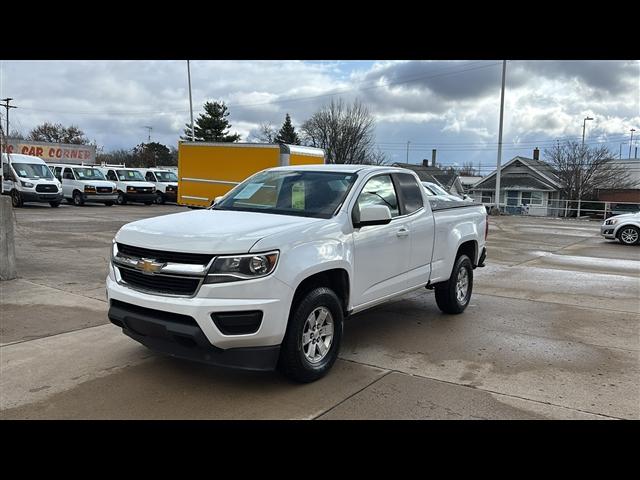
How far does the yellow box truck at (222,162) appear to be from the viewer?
675 inches

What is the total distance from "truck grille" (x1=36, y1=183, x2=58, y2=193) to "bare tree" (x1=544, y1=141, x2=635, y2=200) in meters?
43.8

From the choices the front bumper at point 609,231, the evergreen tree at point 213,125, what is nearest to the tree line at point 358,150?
the evergreen tree at point 213,125

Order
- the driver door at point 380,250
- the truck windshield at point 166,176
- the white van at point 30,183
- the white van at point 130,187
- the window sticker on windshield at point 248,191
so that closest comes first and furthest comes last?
1. the driver door at point 380,250
2. the window sticker on windshield at point 248,191
3. the white van at point 30,183
4. the white van at point 130,187
5. the truck windshield at point 166,176

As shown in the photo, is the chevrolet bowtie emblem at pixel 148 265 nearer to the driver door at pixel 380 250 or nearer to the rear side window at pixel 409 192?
the driver door at pixel 380 250

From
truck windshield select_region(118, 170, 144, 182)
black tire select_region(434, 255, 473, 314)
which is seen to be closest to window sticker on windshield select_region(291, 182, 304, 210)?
black tire select_region(434, 255, 473, 314)

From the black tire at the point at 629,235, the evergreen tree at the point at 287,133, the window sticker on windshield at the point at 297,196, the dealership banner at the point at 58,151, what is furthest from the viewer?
the evergreen tree at the point at 287,133

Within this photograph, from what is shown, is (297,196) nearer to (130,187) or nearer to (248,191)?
(248,191)

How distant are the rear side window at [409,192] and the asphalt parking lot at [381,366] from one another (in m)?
1.47

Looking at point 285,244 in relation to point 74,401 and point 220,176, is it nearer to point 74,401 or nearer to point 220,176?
point 74,401

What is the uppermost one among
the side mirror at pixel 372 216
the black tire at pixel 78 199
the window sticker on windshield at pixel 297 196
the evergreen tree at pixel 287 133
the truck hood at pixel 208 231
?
the evergreen tree at pixel 287 133

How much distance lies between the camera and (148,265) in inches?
161
